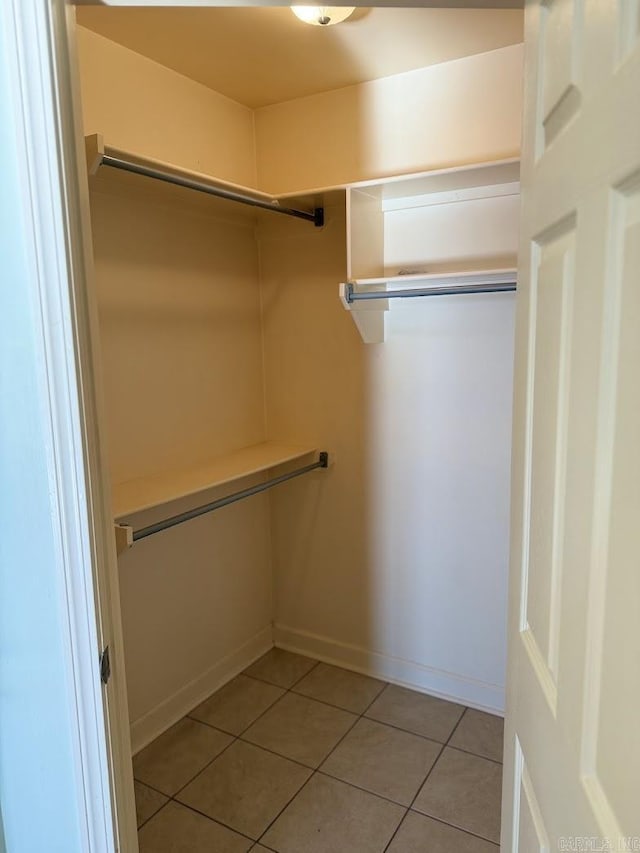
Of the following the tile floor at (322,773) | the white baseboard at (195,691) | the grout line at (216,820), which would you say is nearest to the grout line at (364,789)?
the tile floor at (322,773)

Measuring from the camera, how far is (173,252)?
2.17 metres

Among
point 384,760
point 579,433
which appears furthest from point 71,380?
point 384,760

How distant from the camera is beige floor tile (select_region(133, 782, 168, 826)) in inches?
72.8

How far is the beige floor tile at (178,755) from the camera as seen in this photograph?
2.00m

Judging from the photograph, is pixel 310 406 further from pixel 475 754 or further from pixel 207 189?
pixel 475 754

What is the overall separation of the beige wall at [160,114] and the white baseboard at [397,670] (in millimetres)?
2044

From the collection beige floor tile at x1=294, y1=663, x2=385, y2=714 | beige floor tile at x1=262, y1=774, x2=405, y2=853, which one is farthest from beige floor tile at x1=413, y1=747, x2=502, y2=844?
beige floor tile at x1=294, y1=663, x2=385, y2=714

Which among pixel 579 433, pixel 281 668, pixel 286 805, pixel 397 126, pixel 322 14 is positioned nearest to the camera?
pixel 579 433

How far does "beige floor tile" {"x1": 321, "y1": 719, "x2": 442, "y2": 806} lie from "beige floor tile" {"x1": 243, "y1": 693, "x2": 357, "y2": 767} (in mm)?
50

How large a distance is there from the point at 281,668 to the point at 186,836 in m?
0.92

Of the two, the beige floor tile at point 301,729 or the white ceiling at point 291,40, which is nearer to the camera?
the white ceiling at point 291,40

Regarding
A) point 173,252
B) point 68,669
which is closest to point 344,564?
point 173,252

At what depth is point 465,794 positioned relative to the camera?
192cm

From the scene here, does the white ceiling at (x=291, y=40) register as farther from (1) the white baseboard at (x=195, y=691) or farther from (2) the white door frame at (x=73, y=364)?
(1) the white baseboard at (x=195, y=691)
